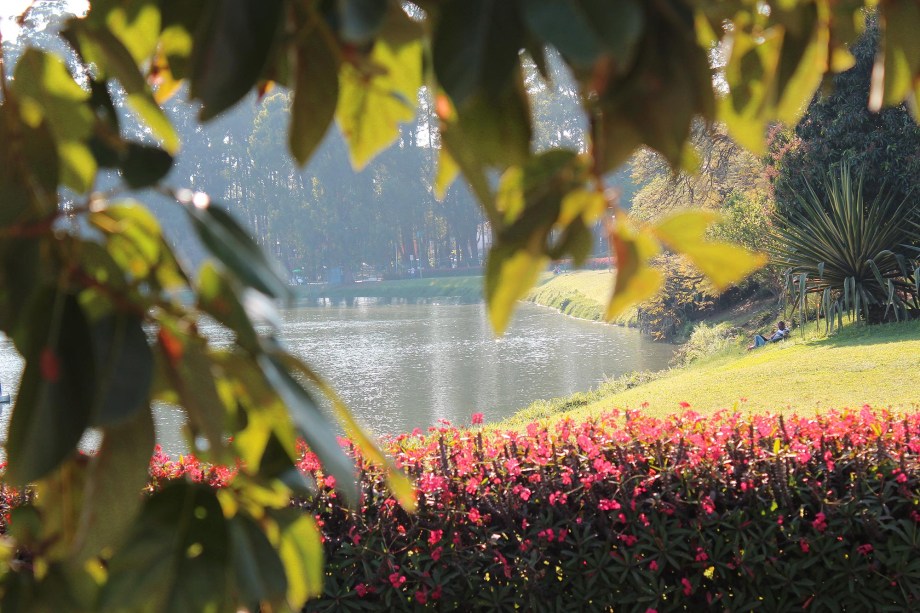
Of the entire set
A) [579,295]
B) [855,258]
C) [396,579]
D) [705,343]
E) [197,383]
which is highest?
[855,258]

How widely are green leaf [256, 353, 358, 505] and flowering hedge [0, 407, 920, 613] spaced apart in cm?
250

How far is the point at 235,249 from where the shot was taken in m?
0.39

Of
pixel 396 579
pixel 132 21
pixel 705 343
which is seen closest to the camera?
pixel 132 21

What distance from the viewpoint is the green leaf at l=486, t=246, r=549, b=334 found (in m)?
0.40

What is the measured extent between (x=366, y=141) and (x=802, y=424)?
316cm

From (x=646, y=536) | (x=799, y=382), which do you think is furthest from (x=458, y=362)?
(x=646, y=536)

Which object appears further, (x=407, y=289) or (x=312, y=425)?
(x=407, y=289)

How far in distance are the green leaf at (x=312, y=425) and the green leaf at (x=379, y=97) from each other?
0.21m

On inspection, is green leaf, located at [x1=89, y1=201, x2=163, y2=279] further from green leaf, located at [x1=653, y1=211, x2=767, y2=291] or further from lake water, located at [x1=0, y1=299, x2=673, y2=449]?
lake water, located at [x1=0, y1=299, x2=673, y2=449]

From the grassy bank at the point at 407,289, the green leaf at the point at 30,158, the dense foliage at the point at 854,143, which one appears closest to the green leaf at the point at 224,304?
the green leaf at the point at 30,158

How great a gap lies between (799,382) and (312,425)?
8.81 metres

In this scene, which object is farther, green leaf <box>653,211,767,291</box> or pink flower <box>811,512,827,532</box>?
pink flower <box>811,512,827,532</box>

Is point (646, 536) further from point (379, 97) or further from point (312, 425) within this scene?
point (312, 425)

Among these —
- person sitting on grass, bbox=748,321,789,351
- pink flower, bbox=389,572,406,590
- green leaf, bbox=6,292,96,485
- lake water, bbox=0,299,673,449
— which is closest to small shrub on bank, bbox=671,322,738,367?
lake water, bbox=0,299,673,449
